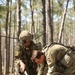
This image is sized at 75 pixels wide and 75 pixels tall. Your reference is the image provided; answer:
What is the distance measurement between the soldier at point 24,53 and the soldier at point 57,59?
84cm

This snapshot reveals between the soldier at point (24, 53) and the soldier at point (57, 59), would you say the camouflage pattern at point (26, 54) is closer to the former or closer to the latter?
the soldier at point (24, 53)

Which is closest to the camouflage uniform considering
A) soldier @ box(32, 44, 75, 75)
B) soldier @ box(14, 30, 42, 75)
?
soldier @ box(32, 44, 75, 75)

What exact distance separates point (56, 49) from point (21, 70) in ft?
3.84

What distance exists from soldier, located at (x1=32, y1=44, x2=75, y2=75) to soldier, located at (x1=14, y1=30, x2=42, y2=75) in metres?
0.84

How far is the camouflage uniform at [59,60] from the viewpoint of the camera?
420 centimetres

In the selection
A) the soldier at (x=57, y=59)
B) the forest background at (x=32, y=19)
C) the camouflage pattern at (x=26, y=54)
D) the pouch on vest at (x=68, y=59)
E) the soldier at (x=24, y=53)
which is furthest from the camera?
the forest background at (x=32, y=19)

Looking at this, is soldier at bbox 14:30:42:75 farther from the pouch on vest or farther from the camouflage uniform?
the pouch on vest

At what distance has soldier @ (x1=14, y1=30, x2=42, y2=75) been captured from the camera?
515 centimetres

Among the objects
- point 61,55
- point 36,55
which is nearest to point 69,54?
point 61,55

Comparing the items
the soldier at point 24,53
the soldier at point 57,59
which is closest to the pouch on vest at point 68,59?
the soldier at point 57,59

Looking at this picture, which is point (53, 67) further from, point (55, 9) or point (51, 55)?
point (55, 9)

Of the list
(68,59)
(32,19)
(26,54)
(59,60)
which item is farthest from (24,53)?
(32,19)

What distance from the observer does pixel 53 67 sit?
4.29 meters

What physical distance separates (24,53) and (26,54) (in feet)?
0.17
